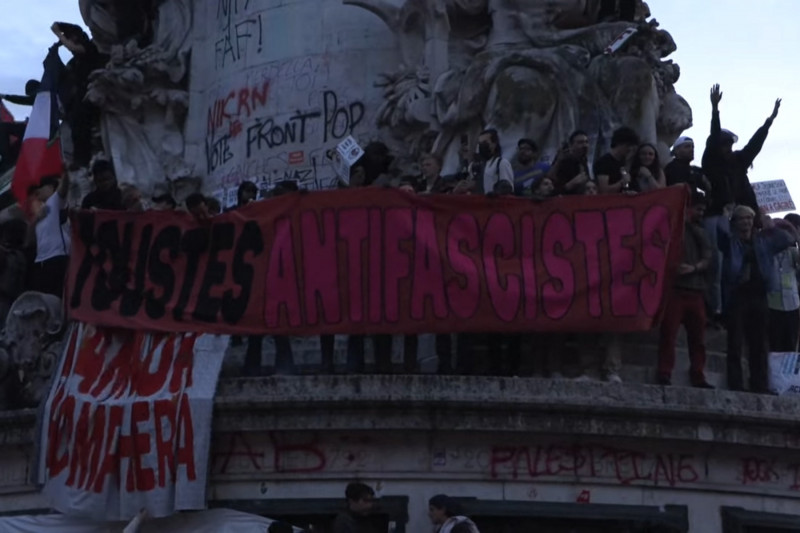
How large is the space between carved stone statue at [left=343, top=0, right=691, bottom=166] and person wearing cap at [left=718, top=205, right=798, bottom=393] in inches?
75.6

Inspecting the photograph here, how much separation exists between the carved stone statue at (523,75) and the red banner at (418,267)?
2.44 metres

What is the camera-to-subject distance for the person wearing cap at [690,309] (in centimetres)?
2000

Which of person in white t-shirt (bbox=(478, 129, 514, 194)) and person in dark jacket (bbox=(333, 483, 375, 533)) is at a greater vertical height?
person in white t-shirt (bbox=(478, 129, 514, 194))

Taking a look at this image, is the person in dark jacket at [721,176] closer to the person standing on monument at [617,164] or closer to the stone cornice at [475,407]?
the person standing on monument at [617,164]

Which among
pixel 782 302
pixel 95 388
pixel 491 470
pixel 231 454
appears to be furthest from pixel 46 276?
pixel 782 302

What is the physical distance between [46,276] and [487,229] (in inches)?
212

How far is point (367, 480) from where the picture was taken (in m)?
19.1

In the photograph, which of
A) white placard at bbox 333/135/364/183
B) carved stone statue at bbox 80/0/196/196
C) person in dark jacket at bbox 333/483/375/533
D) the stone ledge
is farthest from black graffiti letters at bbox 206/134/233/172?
person in dark jacket at bbox 333/483/375/533

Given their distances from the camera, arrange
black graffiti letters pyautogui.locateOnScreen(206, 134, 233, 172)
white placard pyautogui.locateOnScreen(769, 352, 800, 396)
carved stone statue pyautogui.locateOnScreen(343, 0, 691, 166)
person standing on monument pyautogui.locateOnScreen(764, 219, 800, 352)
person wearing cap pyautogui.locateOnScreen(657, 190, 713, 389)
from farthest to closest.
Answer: black graffiti letters pyautogui.locateOnScreen(206, 134, 233, 172)
carved stone statue pyautogui.locateOnScreen(343, 0, 691, 166)
person standing on monument pyautogui.locateOnScreen(764, 219, 800, 352)
white placard pyautogui.locateOnScreen(769, 352, 800, 396)
person wearing cap pyautogui.locateOnScreen(657, 190, 713, 389)

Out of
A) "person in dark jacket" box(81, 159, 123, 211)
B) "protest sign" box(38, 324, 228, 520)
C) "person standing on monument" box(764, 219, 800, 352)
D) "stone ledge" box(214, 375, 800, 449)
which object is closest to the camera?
"stone ledge" box(214, 375, 800, 449)

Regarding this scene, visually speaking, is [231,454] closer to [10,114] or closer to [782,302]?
[782,302]

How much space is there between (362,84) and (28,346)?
4.89 m

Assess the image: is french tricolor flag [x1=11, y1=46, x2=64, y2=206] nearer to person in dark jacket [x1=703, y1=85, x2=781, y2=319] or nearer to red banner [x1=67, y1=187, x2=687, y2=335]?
red banner [x1=67, y1=187, x2=687, y2=335]

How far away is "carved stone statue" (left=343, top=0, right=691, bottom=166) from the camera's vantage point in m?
22.2
